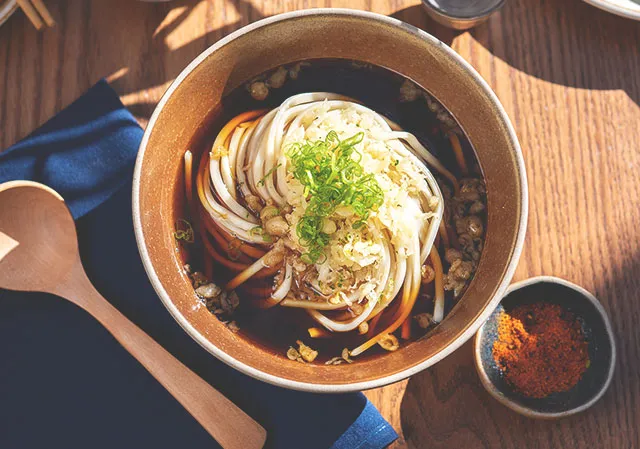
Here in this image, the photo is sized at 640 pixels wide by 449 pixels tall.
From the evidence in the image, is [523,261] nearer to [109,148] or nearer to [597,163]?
[597,163]

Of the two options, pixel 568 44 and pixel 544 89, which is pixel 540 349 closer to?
pixel 544 89

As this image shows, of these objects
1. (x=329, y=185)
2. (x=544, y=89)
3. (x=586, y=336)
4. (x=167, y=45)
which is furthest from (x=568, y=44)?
(x=167, y=45)

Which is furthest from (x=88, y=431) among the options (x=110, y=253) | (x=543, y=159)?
(x=543, y=159)

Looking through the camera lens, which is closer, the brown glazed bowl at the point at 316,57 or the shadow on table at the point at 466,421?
the brown glazed bowl at the point at 316,57

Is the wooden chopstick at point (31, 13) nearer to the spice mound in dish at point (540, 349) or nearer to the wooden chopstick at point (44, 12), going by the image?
the wooden chopstick at point (44, 12)

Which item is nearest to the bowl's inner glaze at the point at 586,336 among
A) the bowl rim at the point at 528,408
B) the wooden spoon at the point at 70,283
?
the bowl rim at the point at 528,408

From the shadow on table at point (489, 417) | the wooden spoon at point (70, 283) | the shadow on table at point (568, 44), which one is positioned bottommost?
the shadow on table at point (489, 417)
